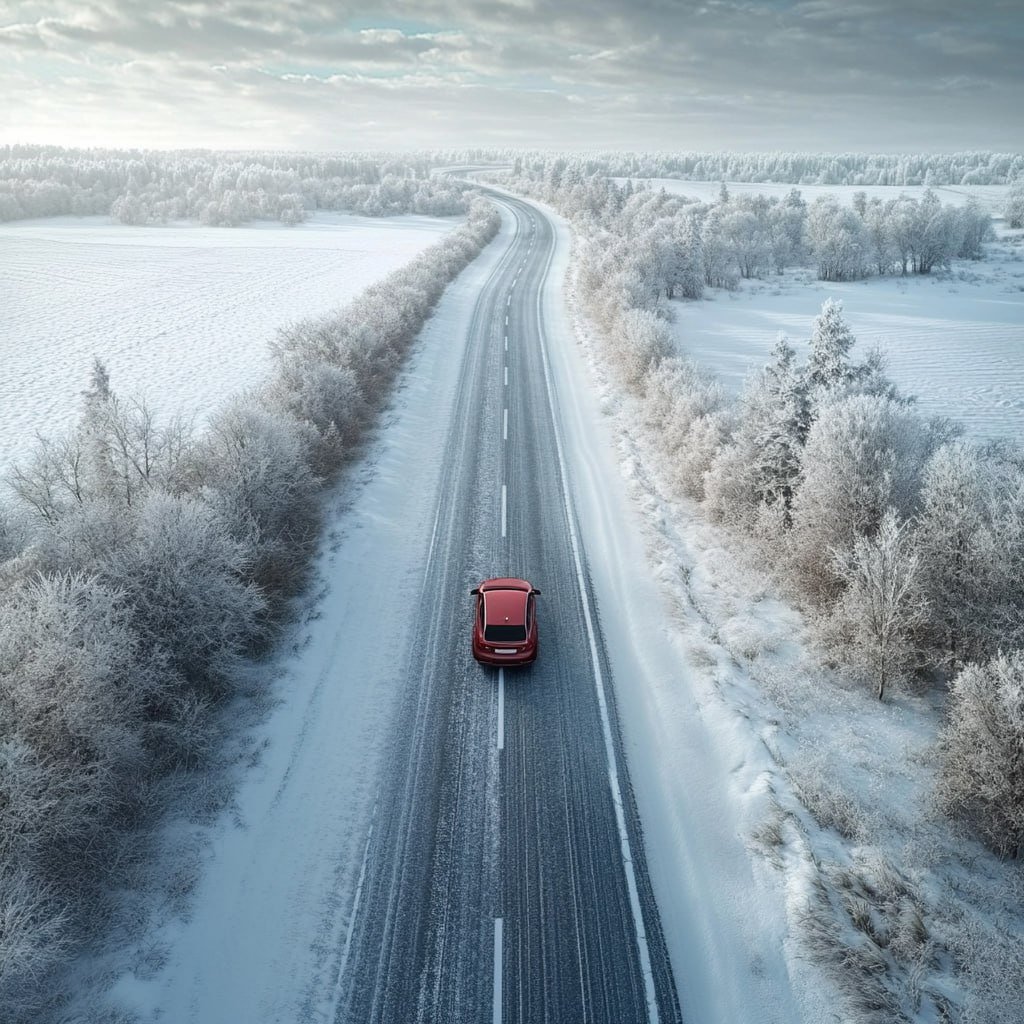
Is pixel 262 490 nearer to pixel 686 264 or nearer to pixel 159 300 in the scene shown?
pixel 159 300

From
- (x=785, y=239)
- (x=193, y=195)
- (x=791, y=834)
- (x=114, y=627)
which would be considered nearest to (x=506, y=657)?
(x=791, y=834)

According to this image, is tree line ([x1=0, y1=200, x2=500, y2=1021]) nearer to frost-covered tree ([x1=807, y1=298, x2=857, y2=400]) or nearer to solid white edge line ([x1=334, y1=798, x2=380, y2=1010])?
solid white edge line ([x1=334, y1=798, x2=380, y2=1010])

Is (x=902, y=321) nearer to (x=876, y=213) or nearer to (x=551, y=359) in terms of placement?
(x=551, y=359)

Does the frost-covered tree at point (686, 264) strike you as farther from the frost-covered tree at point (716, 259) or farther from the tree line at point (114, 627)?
the tree line at point (114, 627)

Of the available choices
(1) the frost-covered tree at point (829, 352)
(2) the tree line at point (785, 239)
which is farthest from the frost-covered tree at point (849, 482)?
(2) the tree line at point (785, 239)

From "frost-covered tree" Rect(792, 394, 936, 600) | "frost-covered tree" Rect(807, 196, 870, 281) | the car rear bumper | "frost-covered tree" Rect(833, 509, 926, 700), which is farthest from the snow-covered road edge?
"frost-covered tree" Rect(807, 196, 870, 281)

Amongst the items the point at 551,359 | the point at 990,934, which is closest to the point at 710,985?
the point at 990,934
